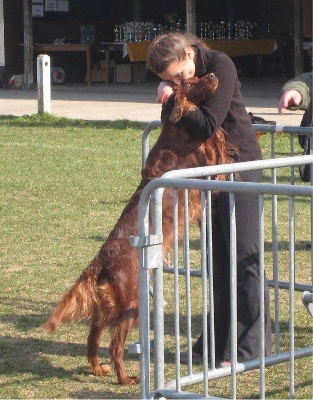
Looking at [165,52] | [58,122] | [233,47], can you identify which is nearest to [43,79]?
[58,122]

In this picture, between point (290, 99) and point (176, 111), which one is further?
point (290, 99)

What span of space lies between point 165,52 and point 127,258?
1.02 meters

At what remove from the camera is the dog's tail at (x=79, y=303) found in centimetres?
479

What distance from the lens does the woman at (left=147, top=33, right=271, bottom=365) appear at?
15.7 ft

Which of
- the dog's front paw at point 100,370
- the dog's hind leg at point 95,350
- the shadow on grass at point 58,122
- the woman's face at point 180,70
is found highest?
the woman's face at point 180,70

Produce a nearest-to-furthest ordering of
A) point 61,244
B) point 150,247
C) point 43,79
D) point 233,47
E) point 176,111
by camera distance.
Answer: point 150,247, point 176,111, point 61,244, point 43,79, point 233,47

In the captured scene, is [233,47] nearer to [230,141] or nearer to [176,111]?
[230,141]

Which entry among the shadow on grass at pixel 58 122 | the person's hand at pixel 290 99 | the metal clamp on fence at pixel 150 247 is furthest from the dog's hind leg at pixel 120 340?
the shadow on grass at pixel 58 122

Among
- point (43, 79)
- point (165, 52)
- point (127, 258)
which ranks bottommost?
point (127, 258)

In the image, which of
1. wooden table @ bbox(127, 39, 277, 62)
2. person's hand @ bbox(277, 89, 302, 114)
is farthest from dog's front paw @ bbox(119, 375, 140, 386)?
wooden table @ bbox(127, 39, 277, 62)

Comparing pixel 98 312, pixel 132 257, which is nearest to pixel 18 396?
pixel 98 312

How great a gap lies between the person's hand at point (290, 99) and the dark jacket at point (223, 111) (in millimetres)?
303

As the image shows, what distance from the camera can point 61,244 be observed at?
8109 mm

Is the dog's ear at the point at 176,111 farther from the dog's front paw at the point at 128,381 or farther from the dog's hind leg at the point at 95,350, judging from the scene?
the dog's front paw at the point at 128,381
